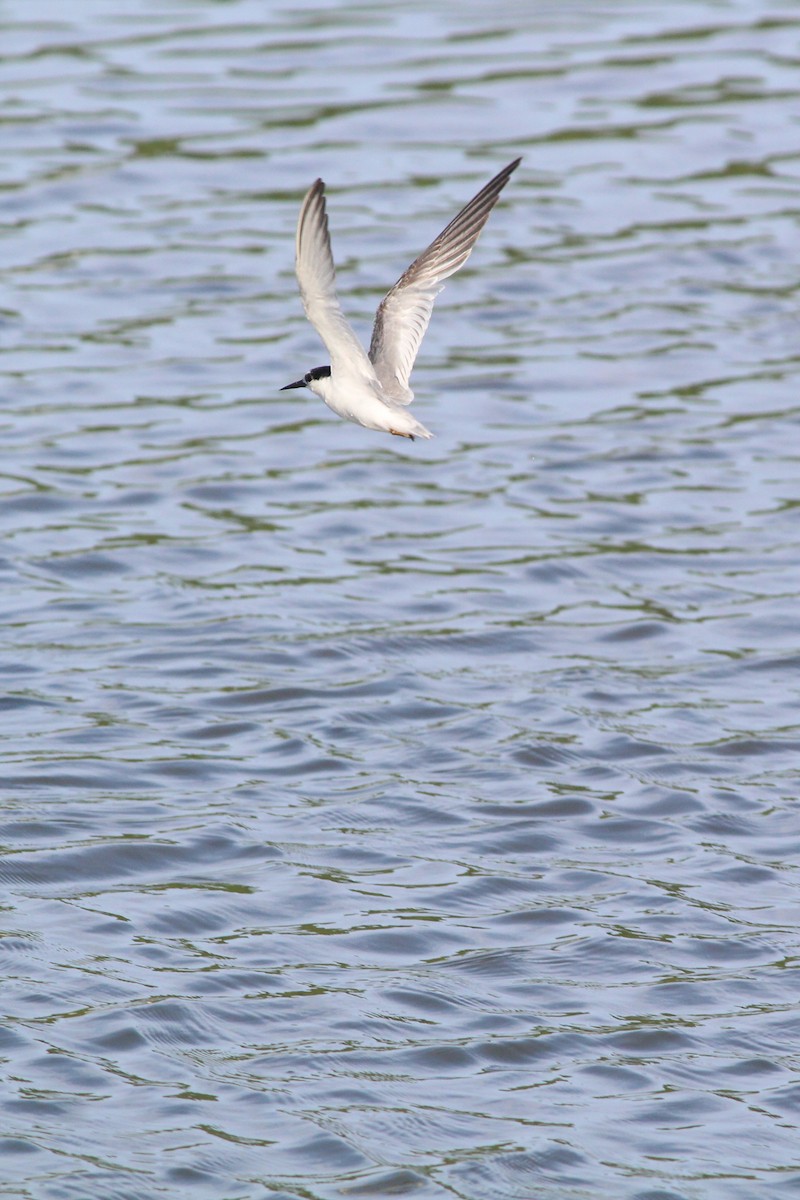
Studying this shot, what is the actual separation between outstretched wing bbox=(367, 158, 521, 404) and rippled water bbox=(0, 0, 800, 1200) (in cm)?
223

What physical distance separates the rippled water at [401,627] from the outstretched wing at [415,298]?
223cm

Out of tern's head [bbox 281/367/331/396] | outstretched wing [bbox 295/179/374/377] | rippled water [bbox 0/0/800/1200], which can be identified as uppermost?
outstretched wing [bbox 295/179/374/377]

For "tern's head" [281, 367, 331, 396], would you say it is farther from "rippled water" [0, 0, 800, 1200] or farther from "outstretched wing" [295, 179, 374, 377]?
"rippled water" [0, 0, 800, 1200]

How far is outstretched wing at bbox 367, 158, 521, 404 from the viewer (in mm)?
8555

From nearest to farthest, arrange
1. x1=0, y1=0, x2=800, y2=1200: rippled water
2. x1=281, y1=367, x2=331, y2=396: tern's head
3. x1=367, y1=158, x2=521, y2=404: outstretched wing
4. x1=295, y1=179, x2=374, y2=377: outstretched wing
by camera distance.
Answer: x1=295, y1=179, x2=374, y2=377: outstretched wing
x1=0, y1=0, x2=800, y2=1200: rippled water
x1=281, y1=367, x2=331, y2=396: tern's head
x1=367, y1=158, x2=521, y2=404: outstretched wing

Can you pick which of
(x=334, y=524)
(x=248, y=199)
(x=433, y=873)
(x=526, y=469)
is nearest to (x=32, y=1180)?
(x=433, y=873)

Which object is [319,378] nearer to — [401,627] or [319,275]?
[319,275]

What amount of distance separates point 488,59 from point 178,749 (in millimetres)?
12384

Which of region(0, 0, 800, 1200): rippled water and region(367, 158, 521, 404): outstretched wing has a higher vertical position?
region(367, 158, 521, 404): outstretched wing

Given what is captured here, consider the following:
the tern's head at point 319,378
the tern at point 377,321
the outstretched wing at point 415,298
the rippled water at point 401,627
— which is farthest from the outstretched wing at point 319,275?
the rippled water at point 401,627

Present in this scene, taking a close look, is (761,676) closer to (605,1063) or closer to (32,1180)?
(605,1063)

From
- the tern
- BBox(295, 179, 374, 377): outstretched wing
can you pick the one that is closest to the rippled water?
the tern

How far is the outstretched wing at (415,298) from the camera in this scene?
8.55 m

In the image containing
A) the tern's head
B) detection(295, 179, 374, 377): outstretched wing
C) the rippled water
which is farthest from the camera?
the tern's head
